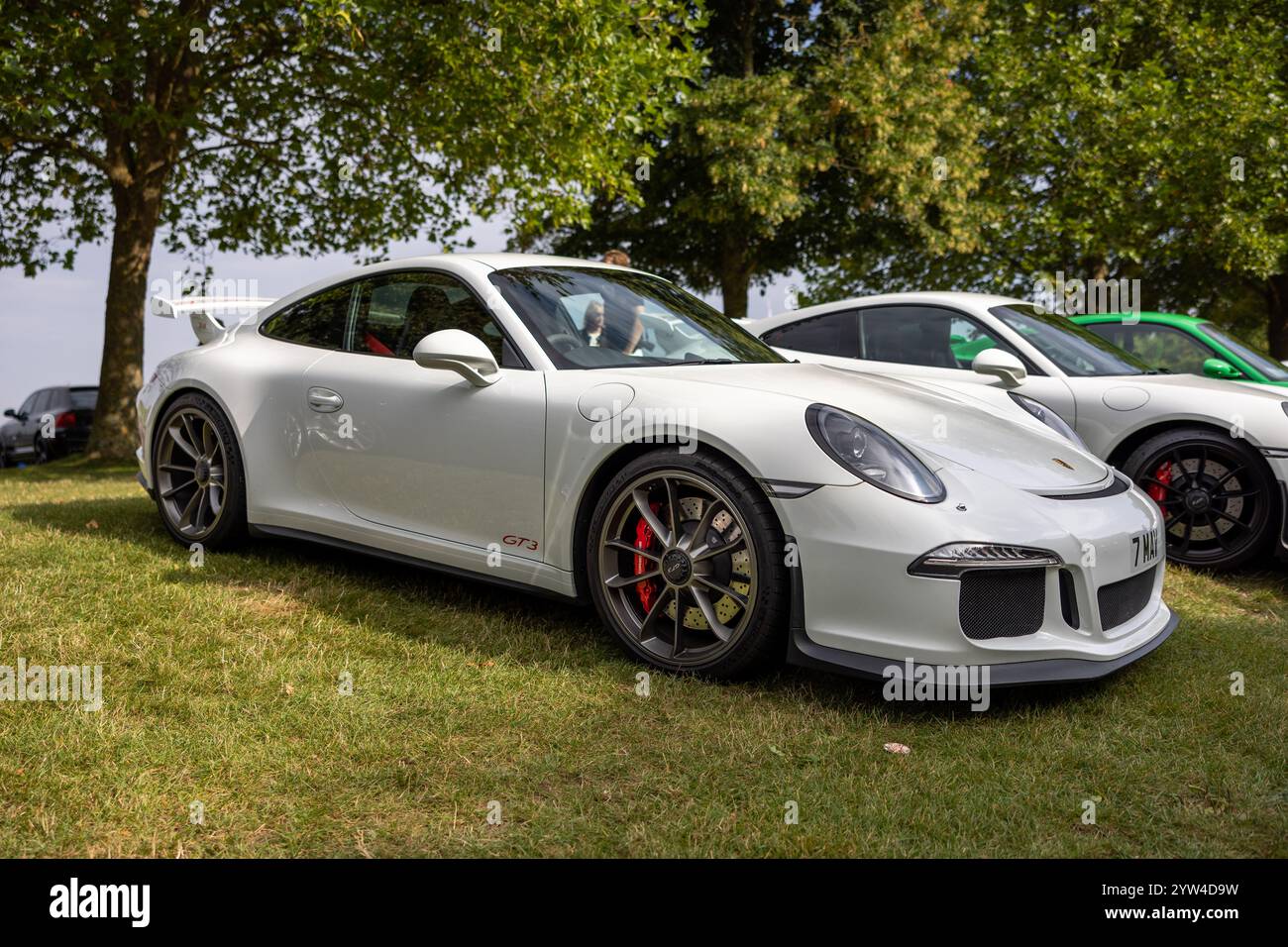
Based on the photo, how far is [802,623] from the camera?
11.9 ft

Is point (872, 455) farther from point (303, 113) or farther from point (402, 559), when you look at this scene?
point (303, 113)

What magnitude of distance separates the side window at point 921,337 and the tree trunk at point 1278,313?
58.3ft

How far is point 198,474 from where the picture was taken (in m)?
5.50

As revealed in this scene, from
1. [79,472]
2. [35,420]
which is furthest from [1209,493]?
[35,420]

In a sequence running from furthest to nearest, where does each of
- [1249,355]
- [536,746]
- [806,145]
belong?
1. [806,145]
2. [1249,355]
3. [536,746]

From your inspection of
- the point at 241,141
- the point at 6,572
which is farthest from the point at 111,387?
the point at 6,572

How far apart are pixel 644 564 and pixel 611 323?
3.72 ft

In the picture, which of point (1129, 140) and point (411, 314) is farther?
point (1129, 140)

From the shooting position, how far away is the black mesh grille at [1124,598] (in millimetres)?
3781

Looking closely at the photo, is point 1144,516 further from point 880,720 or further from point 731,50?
point 731,50

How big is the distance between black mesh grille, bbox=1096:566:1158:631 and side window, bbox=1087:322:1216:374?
3826 millimetres

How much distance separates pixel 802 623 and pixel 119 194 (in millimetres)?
13698

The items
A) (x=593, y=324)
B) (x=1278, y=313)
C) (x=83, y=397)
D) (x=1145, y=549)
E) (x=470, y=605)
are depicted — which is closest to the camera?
(x=1145, y=549)
